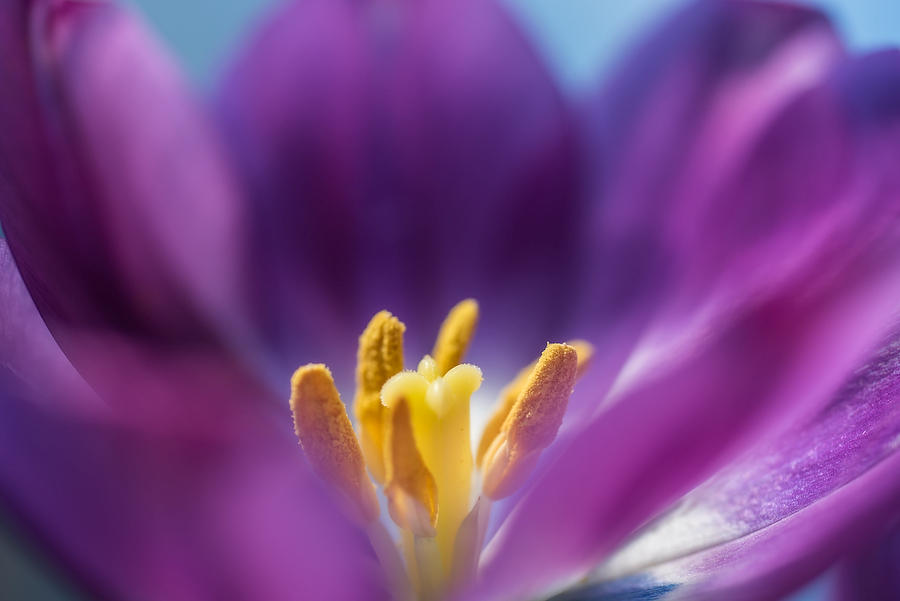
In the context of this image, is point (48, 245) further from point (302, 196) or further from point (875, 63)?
point (875, 63)

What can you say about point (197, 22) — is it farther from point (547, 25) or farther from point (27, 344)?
point (27, 344)

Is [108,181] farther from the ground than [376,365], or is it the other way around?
[108,181]

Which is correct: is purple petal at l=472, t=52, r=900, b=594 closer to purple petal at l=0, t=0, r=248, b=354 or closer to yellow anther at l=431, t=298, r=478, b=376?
yellow anther at l=431, t=298, r=478, b=376

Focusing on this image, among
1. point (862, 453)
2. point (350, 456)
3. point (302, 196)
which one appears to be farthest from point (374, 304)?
point (862, 453)

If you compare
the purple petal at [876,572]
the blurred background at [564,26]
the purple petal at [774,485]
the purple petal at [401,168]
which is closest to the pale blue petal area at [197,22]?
the blurred background at [564,26]

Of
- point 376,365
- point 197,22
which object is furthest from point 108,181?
point 197,22

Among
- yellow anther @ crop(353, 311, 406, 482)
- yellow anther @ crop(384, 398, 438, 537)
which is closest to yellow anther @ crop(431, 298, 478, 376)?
yellow anther @ crop(353, 311, 406, 482)

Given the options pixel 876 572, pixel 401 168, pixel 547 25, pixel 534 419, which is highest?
pixel 547 25
